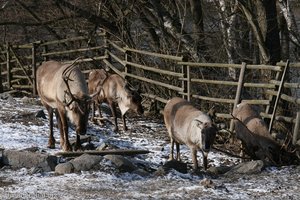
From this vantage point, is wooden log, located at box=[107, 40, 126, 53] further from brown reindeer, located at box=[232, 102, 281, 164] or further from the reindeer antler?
brown reindeer, located at box=[232, 102, 281, 164]

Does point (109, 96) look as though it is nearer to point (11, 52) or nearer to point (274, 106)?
point (274, 106)

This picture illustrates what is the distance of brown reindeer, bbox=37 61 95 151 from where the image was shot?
31.5 ft

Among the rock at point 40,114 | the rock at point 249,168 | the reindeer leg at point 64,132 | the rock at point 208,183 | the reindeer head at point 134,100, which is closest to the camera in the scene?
the rock at point 208,183

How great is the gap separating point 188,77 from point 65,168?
18.5 ft

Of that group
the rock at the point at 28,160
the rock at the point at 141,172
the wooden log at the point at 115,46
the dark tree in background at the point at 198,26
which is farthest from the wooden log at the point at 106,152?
the wooden log at the point at 115,46

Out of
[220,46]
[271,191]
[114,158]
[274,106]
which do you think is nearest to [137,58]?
[220,46]

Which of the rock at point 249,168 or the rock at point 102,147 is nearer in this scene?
the rock at point 249,168

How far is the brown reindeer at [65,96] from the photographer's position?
9.61 m

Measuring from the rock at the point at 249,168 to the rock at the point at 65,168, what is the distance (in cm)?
218

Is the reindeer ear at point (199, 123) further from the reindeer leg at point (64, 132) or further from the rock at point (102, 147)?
the reindeer leg at point (64, 132)

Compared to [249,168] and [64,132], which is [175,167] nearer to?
[249,168]

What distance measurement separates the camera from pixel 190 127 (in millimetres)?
9273

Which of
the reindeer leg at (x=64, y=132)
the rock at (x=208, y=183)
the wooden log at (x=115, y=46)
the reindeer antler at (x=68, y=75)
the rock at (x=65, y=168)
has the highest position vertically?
the wooden log at (x=115, y=46)

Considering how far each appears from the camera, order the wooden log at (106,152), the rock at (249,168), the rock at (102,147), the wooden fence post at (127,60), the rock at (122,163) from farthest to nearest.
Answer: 1. the wooden fence post at (127,60)
2. the rock at (102,147)
3. the wooden log at (106,152)
4. the rock at (249,168)
5. the rock at (122,163)
